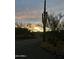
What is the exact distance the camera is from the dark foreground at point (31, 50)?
4.53 metres

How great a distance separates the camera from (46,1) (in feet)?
14.9

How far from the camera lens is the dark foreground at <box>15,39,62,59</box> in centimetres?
453

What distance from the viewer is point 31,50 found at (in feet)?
14.9

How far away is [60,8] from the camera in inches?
179
